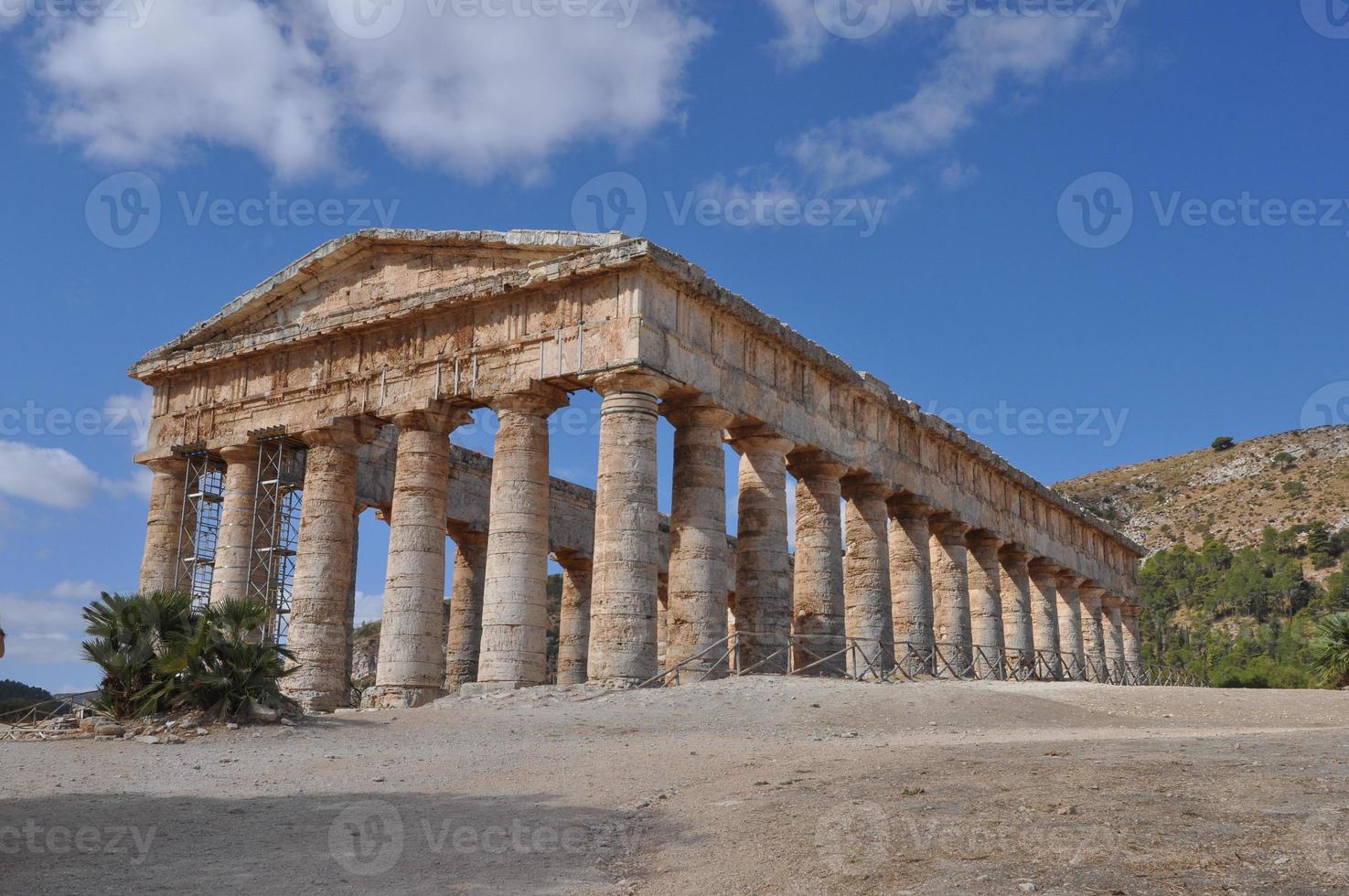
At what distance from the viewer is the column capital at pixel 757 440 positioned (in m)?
24.3

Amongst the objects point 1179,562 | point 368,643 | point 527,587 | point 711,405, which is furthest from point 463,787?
point 1179,562

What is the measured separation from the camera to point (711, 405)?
22.8 meters

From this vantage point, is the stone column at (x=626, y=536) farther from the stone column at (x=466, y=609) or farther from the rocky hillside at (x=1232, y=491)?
the rocky hillside at (x=1232, y=491)

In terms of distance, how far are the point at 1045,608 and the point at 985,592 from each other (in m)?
5.84

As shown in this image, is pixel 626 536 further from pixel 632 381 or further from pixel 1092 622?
pixel 1092 622

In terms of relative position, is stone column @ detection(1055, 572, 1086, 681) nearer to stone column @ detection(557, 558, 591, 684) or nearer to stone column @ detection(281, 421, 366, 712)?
stone column @ detection(557, 558, 591, 684)

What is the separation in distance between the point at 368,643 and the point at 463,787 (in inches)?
1871

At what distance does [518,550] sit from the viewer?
21453 millimetres

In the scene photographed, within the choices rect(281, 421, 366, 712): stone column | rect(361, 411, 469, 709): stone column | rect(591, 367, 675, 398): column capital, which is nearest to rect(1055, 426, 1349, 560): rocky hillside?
rect(591, 367, 675, 398): column capital

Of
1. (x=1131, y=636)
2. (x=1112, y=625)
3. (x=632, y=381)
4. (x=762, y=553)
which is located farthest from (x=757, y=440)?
(x=1131, y=636)

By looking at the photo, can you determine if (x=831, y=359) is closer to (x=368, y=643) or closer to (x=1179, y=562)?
(x=368, y=643)

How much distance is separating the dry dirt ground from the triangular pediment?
389 inches

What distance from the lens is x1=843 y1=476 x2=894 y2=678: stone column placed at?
26.9 m

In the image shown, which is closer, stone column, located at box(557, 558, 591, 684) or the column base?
the column base
